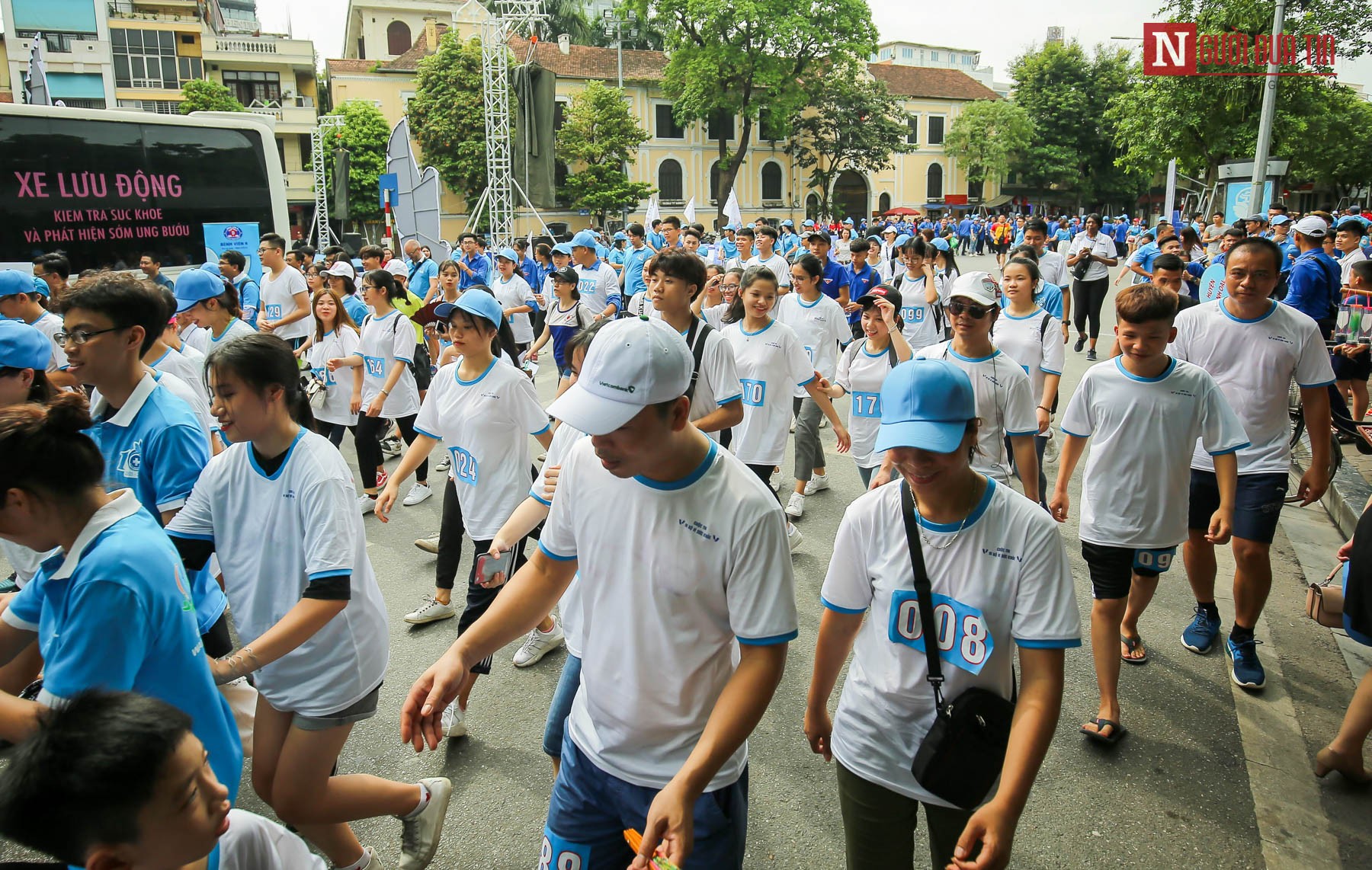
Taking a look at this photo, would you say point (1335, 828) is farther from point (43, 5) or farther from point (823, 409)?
point (43, 5)

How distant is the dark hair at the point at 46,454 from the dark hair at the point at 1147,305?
360 centimetres

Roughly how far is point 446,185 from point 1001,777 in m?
45.6

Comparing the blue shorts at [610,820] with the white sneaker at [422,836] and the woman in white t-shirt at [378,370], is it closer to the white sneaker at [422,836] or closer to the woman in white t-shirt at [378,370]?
the white sneaker at [422,836]

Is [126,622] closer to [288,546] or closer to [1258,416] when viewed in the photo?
[288,546]

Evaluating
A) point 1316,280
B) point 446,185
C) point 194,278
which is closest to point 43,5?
point 446,185

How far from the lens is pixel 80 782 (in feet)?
4.55

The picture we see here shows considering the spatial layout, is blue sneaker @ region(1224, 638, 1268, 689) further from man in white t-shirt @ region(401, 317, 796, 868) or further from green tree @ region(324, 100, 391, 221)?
green tree @ region(324, 100, 391, 221)

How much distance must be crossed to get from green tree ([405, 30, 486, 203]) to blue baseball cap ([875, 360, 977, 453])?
4118cm

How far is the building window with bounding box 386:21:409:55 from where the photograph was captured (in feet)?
194

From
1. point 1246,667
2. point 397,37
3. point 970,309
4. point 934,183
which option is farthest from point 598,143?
point 1246,667

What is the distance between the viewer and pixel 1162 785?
3.58 metres

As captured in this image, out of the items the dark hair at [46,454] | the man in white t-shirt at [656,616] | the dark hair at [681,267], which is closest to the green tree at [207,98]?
the dark hair at [681,267]

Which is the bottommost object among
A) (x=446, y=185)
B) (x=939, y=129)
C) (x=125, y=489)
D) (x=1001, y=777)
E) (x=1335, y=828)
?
(x=1335, y=828)

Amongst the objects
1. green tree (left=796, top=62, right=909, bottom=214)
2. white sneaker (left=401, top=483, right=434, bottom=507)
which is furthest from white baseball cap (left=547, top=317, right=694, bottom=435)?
green tree (left=796, top=62, right=909, bottom=214)
